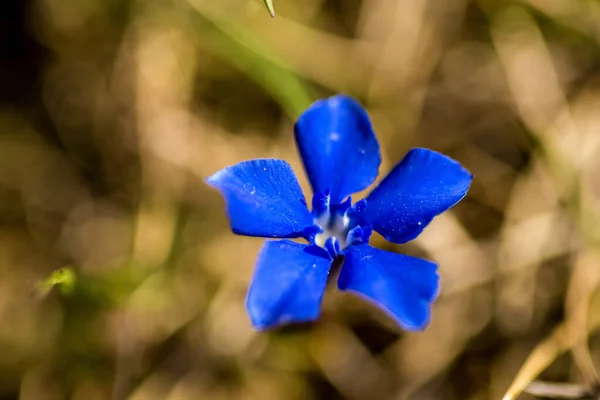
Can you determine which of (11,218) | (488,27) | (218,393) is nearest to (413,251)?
(218,393)

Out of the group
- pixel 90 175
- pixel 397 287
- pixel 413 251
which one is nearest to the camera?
pixel 397 287

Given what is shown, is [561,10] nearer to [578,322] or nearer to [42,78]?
[578,322]

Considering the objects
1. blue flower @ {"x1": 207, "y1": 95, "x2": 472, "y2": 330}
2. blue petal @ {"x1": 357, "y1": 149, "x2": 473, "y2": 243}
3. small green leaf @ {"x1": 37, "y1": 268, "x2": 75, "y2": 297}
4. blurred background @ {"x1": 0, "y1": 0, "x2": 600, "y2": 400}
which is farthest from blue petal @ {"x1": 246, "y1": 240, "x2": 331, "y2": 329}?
blurred background @ {"x1": 0, "y1": 0, "x2": 600, "y2": 400}

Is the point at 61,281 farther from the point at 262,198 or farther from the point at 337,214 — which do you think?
the point at 337,214

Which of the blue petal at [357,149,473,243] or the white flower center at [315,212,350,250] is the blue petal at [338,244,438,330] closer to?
the blue petal at [357,149,473,243]

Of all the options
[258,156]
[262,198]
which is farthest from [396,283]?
[258,156]

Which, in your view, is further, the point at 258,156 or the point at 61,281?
the point at 258,156
